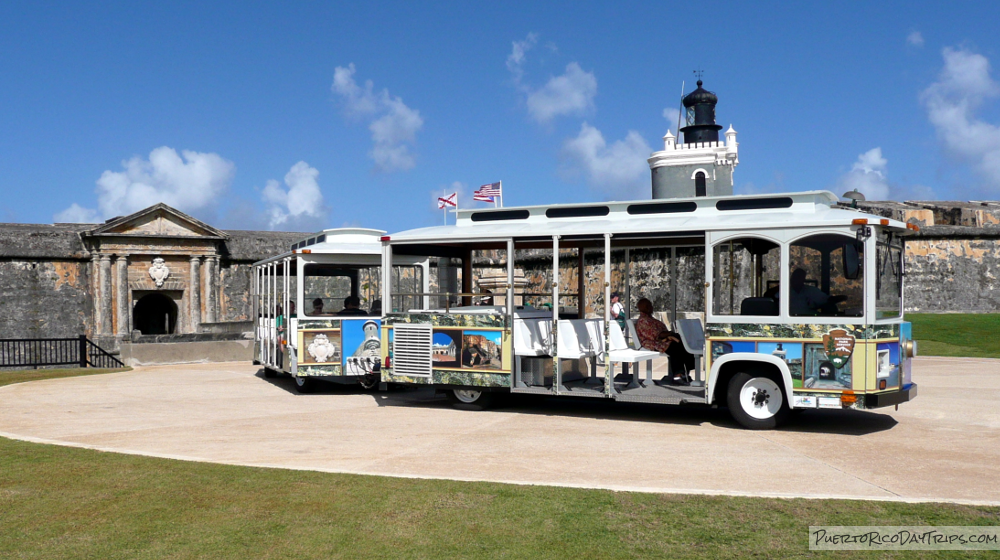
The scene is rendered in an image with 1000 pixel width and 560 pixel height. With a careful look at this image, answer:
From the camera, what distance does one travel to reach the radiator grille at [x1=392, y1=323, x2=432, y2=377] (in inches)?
467

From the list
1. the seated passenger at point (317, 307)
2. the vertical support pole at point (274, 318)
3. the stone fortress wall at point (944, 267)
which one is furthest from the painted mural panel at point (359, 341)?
the stone fortress wall at point (944, 267)

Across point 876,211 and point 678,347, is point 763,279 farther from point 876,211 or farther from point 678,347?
point 876,211

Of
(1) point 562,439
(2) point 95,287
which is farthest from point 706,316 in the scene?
(2) point 95,287

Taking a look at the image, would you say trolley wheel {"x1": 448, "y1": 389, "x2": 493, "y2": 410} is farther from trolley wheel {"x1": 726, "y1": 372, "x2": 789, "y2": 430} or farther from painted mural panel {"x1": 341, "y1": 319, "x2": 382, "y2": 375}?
trolley wheel {"x1": 726, "y1": 372, "x2": 789, "y2": 430}

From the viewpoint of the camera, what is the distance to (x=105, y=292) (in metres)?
27.4

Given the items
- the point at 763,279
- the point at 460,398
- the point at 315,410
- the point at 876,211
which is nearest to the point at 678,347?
the point at 763,279

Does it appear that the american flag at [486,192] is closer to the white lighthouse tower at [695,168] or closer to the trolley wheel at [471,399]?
the trolley wheel at [471,399]

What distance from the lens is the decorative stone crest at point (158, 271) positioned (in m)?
28.2

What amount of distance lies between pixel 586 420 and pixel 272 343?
7373 millimetres

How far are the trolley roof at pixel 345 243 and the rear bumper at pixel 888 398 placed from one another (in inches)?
312

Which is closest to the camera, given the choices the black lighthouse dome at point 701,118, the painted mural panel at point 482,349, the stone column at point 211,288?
the painted mural panel at point 482,349

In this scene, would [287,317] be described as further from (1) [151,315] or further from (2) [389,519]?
(1) [151,315]

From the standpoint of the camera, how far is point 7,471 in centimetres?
736

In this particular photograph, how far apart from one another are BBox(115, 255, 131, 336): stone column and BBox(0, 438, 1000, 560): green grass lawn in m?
22.1
